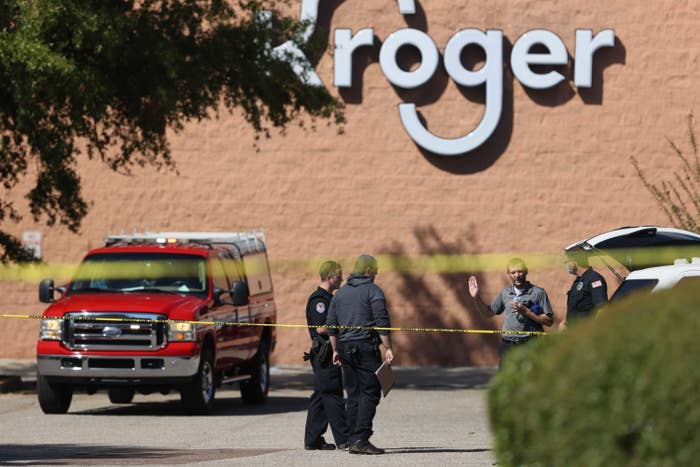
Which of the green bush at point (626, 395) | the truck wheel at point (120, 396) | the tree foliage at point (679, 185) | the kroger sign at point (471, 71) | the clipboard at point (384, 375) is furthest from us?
the kroger sign at point (471, 71)

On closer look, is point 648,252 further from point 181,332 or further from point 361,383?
point 361,383

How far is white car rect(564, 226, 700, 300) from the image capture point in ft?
42.4

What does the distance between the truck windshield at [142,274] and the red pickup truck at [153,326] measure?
1 cm

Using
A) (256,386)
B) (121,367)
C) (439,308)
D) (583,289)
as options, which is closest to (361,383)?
(583,289)

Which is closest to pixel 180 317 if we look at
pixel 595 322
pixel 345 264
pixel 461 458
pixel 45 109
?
pixel 45 109

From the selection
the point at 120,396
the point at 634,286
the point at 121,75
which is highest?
the point at 121,75

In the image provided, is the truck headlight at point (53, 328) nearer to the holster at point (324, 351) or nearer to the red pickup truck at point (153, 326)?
the red pickup truck at point (153, 326)

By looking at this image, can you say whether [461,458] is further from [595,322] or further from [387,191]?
[387,191]

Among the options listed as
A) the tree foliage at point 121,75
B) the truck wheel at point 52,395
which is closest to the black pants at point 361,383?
the truck wheel at point 52,395

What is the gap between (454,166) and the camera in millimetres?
26578

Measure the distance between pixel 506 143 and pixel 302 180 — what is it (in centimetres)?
373

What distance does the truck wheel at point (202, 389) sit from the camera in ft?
56.1

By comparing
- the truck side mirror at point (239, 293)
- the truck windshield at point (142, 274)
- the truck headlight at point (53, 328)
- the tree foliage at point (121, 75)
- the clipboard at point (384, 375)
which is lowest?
the clipboard at point (384, 375)

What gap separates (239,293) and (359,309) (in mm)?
4859
